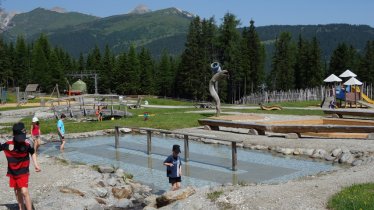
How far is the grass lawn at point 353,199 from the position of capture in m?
8.83

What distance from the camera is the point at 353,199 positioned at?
30.2 ft

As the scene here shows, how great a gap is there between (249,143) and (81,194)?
10.5 metres

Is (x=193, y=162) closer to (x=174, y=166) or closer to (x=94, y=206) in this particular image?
(x=174, y=166)

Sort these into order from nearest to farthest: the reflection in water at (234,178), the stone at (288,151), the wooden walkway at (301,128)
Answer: the reflection in water at (234,178)
the stone at (288,151)
the wooden walkway at (301,128)

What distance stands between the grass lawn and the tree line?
6206 centimetres

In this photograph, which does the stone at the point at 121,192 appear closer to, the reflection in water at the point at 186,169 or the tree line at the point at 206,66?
the reflection in water at the point at 186,169

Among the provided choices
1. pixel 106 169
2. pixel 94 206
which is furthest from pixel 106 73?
pixel 94 206

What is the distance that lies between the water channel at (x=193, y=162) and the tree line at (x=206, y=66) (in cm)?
5021

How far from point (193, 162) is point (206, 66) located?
55.3 metres

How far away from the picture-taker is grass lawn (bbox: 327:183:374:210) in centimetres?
883

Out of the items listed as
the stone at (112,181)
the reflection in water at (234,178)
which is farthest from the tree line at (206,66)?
the stone at (112,181)

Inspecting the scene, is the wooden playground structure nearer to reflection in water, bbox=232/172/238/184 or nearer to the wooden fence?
reflection in water, bbox=232/172/238/184

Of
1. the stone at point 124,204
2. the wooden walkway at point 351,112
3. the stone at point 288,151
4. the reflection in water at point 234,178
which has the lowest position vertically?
the stone at point 124,204

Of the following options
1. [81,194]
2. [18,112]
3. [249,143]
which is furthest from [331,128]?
[18,112]
